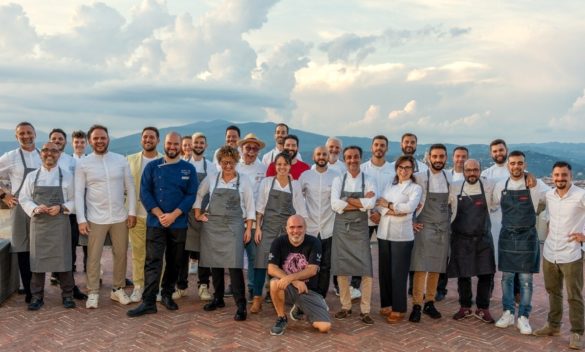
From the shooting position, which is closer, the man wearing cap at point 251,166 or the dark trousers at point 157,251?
the dark trousers at point 157,251

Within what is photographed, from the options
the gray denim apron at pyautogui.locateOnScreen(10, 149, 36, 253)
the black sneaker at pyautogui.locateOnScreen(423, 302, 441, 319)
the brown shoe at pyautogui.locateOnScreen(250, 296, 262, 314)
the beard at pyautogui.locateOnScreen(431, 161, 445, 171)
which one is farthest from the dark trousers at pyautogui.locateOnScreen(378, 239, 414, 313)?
the gray denim apron at pyautogui.locateOnScreen(10, 149, 36, 253)

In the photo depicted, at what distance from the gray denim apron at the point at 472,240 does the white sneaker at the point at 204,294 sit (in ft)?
9.74

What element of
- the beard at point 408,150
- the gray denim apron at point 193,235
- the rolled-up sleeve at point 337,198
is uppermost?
the beard at point 408,150

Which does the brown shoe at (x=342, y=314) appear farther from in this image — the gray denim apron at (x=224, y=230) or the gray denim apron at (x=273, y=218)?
the gray denim apron at (x=224, y=230)

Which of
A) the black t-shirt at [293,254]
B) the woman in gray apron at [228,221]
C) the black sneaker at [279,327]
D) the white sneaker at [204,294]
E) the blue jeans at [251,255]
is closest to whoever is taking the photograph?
the black sneaker at [279,327]

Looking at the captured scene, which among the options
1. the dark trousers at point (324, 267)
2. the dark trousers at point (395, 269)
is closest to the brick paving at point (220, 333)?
the dark trousers at point (395, 269)

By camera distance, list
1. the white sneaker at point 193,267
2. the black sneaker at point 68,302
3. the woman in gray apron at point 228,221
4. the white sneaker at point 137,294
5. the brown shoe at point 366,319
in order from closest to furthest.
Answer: the brown shoe at point 366,319 → the woman in gray apron at point 228,221 → the black sneaker at point 68,302 → the white sneaker at point 137,294 → the white sneaker at point 193,267

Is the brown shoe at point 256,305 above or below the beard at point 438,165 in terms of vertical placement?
below

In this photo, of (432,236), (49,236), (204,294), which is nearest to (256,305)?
(204,294)

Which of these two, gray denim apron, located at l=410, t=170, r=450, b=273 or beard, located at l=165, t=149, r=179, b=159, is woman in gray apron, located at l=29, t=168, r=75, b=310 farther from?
gray denim apron, located at l=410, t=170, r=450, b=273

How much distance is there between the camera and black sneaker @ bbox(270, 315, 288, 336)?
5.04 metres

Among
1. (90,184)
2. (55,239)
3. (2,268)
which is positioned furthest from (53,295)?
(90,184)

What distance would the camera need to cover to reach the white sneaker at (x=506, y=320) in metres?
5.43

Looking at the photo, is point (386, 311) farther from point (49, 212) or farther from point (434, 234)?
point (49, 212)
